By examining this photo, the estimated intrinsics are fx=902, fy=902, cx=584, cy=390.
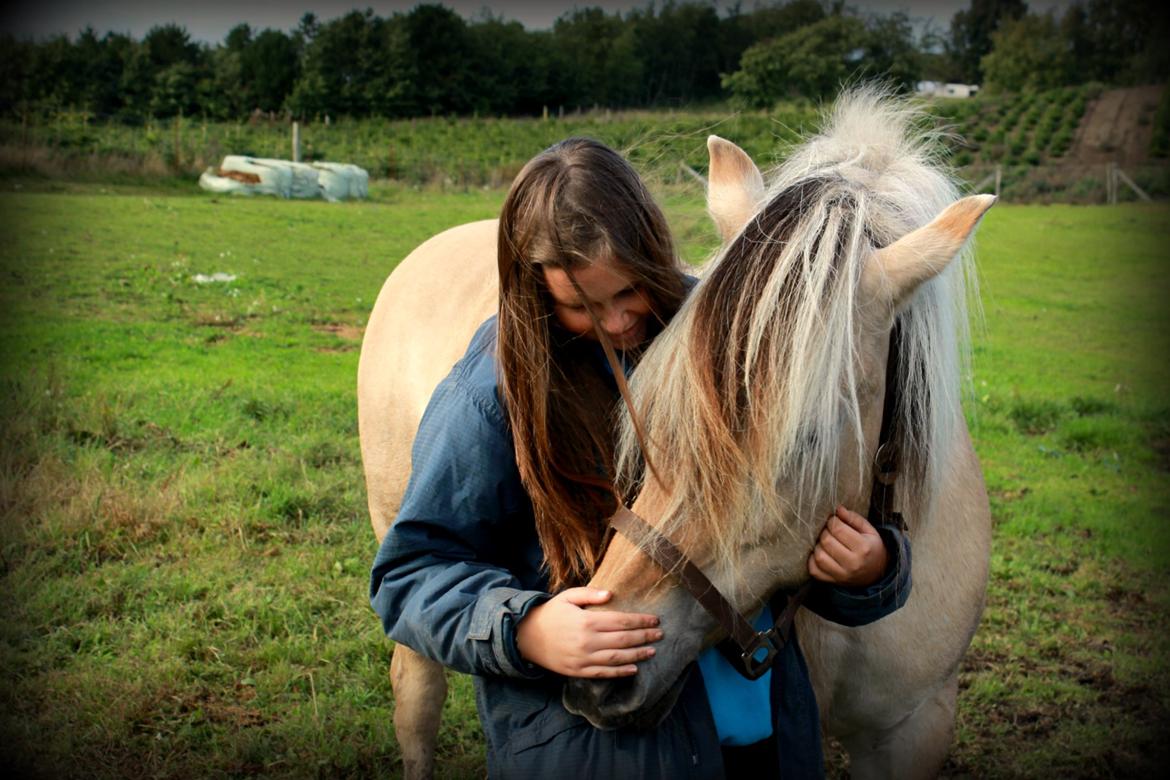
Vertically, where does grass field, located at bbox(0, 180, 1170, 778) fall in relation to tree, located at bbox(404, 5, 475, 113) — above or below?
below

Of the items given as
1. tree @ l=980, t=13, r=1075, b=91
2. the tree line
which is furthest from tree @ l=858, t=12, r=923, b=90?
tree @ l=980, t=13, r=1075, b=91

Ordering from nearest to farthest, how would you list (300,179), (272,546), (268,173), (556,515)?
(556,515), (272,546), (268,173), (300,179)

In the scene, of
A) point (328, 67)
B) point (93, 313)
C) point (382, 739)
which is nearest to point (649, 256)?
point (382, 739)

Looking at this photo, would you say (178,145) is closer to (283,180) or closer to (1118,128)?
(283,180)

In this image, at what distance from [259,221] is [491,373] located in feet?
44.7

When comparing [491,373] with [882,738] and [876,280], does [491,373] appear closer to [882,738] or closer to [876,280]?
[876,280]

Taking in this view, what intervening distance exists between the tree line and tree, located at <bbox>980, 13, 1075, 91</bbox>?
3.33m

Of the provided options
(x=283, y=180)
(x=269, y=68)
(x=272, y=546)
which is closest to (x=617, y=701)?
(x=272, y=546)

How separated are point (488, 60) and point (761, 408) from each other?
18.5 m

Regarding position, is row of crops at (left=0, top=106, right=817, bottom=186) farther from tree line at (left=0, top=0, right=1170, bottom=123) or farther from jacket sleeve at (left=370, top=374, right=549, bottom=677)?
jacket sleeve at (left=370, top=374, right=549, bottom=677)

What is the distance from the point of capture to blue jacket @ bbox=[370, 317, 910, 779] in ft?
5.20

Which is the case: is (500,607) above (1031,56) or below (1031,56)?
below

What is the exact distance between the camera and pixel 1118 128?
32500 mm

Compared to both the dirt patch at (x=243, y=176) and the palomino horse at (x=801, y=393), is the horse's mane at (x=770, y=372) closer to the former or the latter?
the palomino horse at (x=801, y=393)
